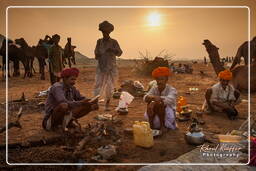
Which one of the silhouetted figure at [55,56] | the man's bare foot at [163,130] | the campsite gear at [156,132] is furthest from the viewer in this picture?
the silhouetted figure at [55,56]

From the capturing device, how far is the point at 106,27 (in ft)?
19.1

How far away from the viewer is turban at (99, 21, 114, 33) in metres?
5.77

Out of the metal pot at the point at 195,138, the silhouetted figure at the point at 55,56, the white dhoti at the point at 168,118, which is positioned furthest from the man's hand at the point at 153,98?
the silhouetted figure at the point at 55,56

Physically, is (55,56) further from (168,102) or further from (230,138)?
(230,138)

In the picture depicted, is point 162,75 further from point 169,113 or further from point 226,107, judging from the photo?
point 226,107

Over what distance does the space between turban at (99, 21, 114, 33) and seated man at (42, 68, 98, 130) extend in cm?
166

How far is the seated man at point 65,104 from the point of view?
4.35 m

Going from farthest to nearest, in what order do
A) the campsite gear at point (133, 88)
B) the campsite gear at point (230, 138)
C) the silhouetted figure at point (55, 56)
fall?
the campsite gear at point (133, 88)
the silhouetted figure at point (55, 56)
the campsite gear at point (230, 138)

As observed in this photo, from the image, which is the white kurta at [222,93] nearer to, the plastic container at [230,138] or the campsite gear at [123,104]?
the plastic container at [230,138]

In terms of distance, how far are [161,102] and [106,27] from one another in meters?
2.04

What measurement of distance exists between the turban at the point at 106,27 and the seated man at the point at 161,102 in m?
1.69

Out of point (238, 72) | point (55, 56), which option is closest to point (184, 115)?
point (238, 72)

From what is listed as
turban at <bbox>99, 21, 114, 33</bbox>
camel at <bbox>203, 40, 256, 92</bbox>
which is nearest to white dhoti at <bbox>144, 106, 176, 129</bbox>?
turban at <bbox>99, 21, 114, 33</bbox>

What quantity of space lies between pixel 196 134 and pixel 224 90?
5.96ft
